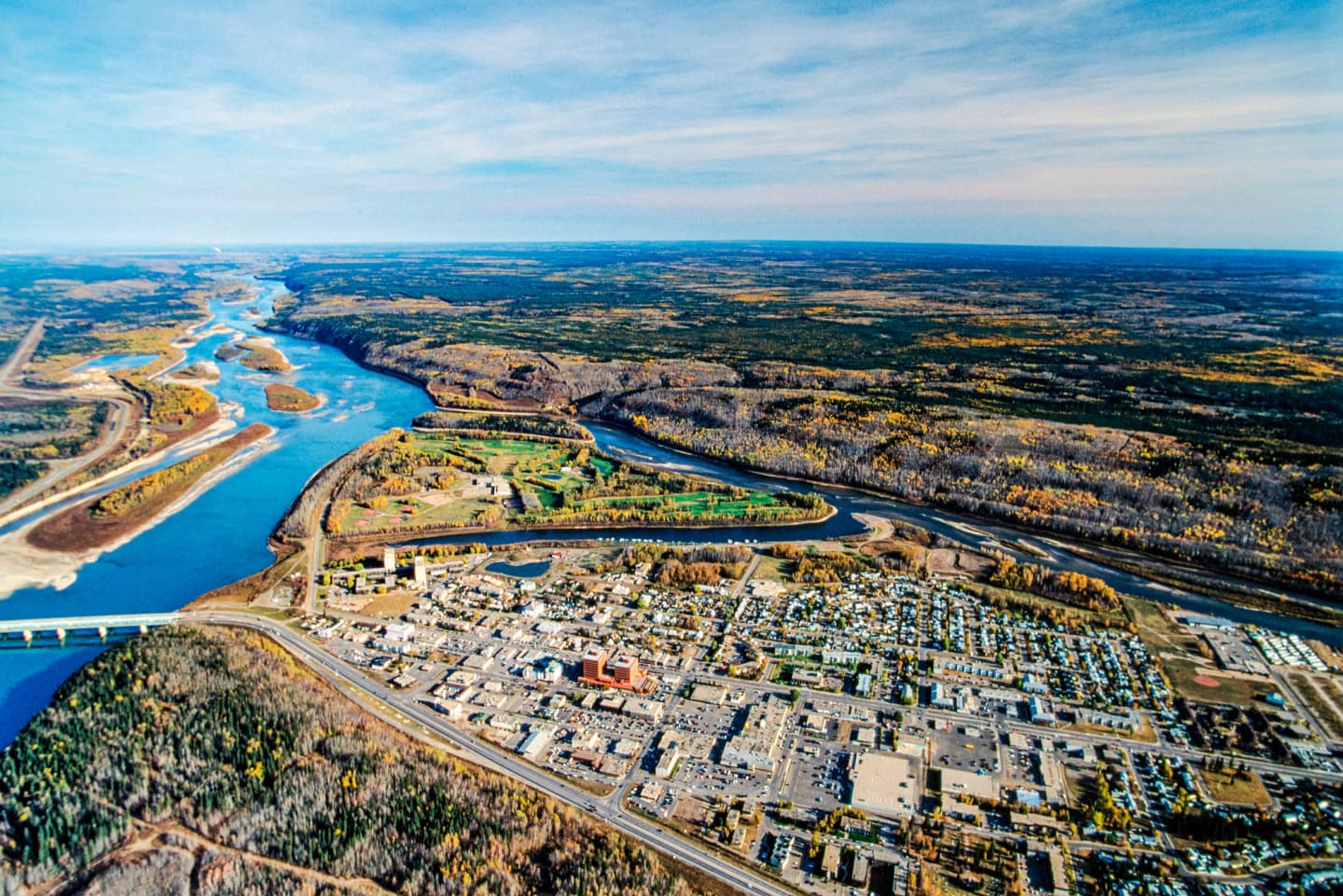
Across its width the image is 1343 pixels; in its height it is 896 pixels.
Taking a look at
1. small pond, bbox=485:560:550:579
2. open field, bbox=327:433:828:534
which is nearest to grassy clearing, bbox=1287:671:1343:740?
open field, bbox=327:433:828:534

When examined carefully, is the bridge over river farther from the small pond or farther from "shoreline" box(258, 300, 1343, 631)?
"shoreline" box(258, 300, 1343, 631)

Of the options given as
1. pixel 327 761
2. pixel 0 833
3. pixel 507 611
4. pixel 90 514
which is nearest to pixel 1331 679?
pixel 507 611

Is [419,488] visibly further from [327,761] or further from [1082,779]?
[1082,779]

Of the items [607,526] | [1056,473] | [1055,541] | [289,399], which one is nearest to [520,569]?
[607,526]

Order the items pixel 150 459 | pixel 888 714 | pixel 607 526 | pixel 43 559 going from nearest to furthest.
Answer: pixel 888 714 → pixel 43 559 → pixel 607 526 → pixel 150 459

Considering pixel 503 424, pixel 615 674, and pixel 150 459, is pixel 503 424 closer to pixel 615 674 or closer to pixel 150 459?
pixel 150 459

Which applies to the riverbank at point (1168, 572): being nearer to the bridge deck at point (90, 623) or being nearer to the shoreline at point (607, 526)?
the shoreline at point (607, 526)
